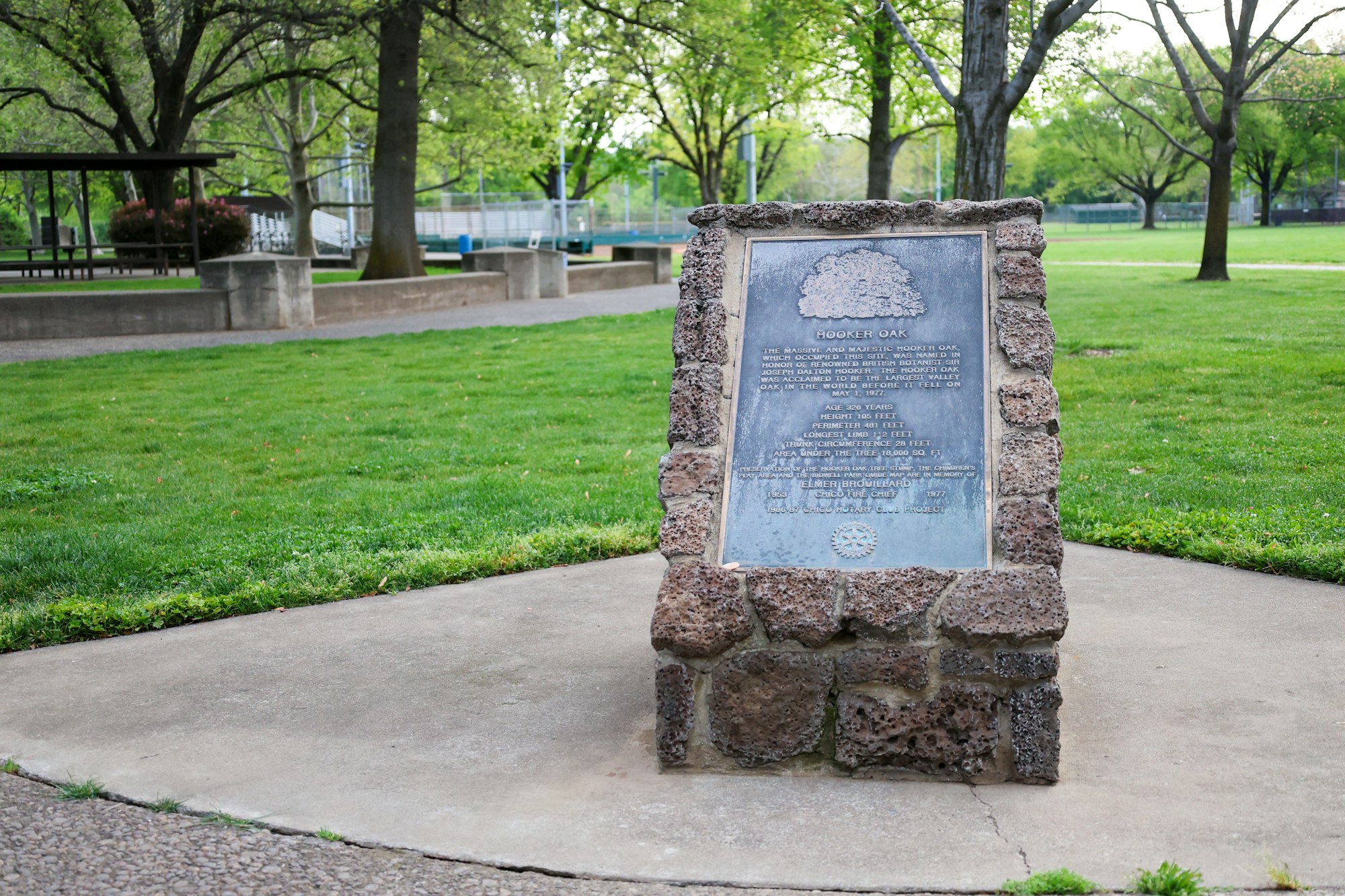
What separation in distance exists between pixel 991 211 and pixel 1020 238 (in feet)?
0.55

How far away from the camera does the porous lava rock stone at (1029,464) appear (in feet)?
13.5

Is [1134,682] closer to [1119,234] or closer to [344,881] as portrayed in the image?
[344,881]

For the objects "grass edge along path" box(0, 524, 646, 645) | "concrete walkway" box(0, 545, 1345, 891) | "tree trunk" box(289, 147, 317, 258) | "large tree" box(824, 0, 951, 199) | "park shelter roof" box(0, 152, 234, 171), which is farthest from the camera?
"tree trunk" box(289, 147, 317, 258)

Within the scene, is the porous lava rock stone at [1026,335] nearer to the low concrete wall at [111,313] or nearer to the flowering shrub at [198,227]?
the low concrete wall at [111,313]

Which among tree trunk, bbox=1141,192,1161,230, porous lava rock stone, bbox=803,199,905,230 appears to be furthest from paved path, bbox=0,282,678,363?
tree trunk, bbox=1141,192,1161,230

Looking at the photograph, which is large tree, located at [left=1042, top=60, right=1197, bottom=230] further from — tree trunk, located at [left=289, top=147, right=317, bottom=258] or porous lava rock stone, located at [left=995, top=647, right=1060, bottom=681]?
porous lava rock stone, located at [left=995, top=647, right=1060, bottom=681]

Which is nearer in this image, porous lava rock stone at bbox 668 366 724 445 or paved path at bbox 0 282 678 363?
porous lava rock stone at bbox 668 366 724 445

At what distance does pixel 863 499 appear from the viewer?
14.0 ft

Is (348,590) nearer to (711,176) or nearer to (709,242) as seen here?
(709,242)

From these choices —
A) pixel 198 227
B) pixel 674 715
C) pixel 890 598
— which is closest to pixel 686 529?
pixel 674 715

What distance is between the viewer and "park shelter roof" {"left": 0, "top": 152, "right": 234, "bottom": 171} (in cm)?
2194

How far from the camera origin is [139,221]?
28.8 metres

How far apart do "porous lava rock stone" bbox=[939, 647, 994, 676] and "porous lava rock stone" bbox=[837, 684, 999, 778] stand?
5 cm

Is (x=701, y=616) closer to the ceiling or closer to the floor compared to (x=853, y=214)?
closer to the floor
